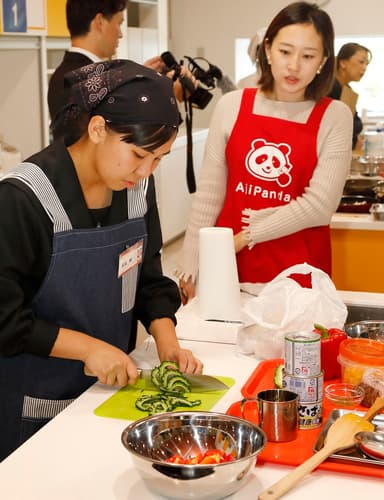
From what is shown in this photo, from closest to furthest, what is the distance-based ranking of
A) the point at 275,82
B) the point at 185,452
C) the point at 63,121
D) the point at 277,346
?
the point at 185,452, the point at 63,121, the point at 277,346, the point at 275,82

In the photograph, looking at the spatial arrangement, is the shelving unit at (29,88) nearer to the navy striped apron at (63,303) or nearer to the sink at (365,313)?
the sink at (365,313)

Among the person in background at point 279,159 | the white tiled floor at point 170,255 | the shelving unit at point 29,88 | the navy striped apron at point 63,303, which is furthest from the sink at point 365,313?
the white tiled floor at point 170,255

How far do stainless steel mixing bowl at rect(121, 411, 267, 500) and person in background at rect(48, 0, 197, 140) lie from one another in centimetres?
199

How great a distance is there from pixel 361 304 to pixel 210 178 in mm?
632

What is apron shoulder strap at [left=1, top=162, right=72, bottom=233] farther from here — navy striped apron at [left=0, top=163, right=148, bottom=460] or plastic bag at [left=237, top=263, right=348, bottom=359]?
plastic bag at [left=237, top=263, right=348, bottom=359]

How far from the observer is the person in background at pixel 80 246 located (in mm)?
1669

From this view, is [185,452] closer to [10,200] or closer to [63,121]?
[10,200]

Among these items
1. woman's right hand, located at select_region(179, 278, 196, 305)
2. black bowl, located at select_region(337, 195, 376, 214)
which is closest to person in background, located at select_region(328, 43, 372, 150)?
black bowl, located at select_region(337, 195, 376, 214)

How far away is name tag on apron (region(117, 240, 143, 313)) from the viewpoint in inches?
73.4

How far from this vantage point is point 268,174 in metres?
2.58

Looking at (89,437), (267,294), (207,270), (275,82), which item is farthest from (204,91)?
(89,437)

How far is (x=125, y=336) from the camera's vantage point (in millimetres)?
1986

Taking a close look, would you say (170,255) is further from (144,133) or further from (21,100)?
(144,133)

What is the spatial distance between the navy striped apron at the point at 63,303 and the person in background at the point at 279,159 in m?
0.76
